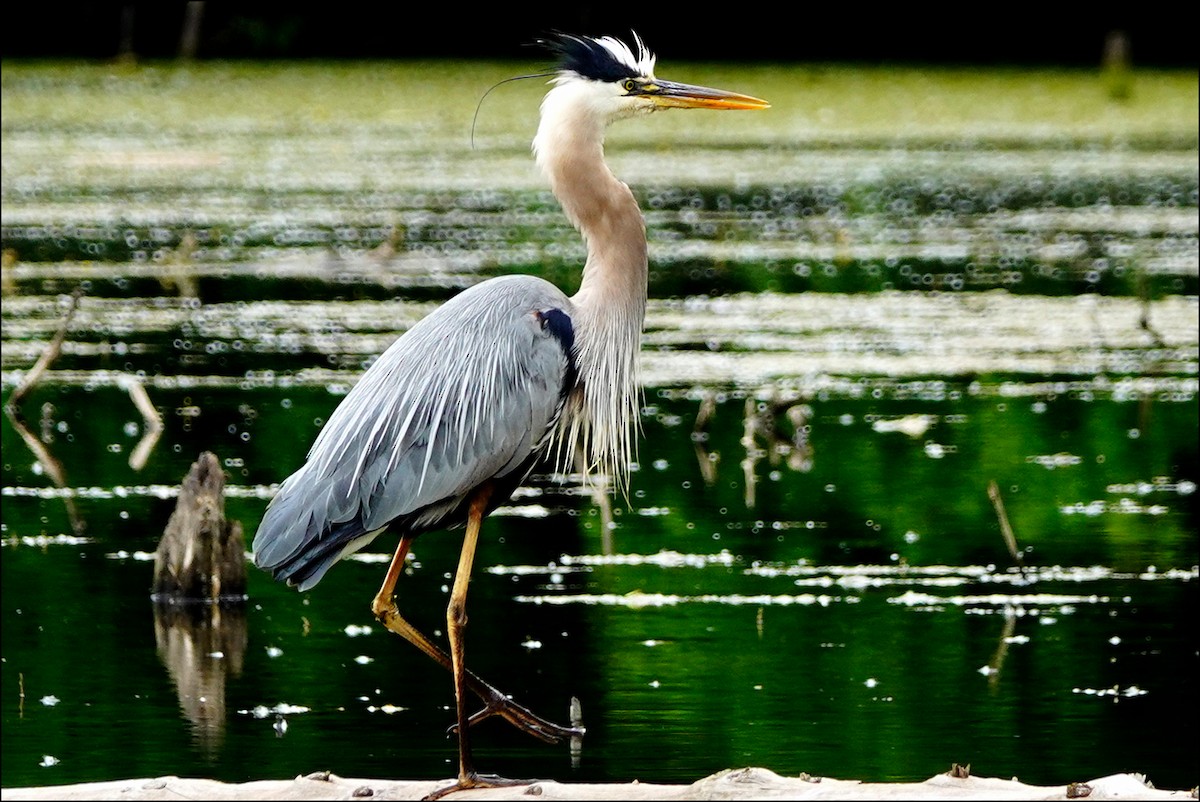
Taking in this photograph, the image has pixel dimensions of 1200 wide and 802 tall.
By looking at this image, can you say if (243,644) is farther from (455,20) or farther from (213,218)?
(455,20)

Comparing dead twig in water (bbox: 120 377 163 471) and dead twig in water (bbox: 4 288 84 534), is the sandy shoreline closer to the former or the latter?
dead twig in water (bbox: 4 288 84 534)

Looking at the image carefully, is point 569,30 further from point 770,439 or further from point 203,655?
point 203,655

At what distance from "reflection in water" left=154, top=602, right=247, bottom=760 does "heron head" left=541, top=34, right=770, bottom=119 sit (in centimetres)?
195

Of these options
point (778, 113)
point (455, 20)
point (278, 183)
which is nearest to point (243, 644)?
point (278, 183)

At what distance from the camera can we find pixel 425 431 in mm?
5324

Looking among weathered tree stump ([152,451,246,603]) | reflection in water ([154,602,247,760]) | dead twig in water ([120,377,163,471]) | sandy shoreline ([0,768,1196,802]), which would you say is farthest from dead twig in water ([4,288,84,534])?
sandy shoreline ([0,768,1196,802])

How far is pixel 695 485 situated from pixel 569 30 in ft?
95.2

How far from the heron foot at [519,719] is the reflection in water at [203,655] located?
0.76m

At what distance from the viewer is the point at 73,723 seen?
5957 millimetres

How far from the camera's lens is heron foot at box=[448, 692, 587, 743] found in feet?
17.7

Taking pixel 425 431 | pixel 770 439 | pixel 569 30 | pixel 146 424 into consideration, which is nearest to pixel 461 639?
pixel 425 431

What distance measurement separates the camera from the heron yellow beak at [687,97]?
5746mm

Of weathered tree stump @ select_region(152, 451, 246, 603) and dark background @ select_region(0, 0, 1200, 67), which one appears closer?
weathered tree stump @ select_region(152, 451, 246, 603)

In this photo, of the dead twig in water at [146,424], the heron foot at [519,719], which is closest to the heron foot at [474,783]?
the heron foot at [519,719]
